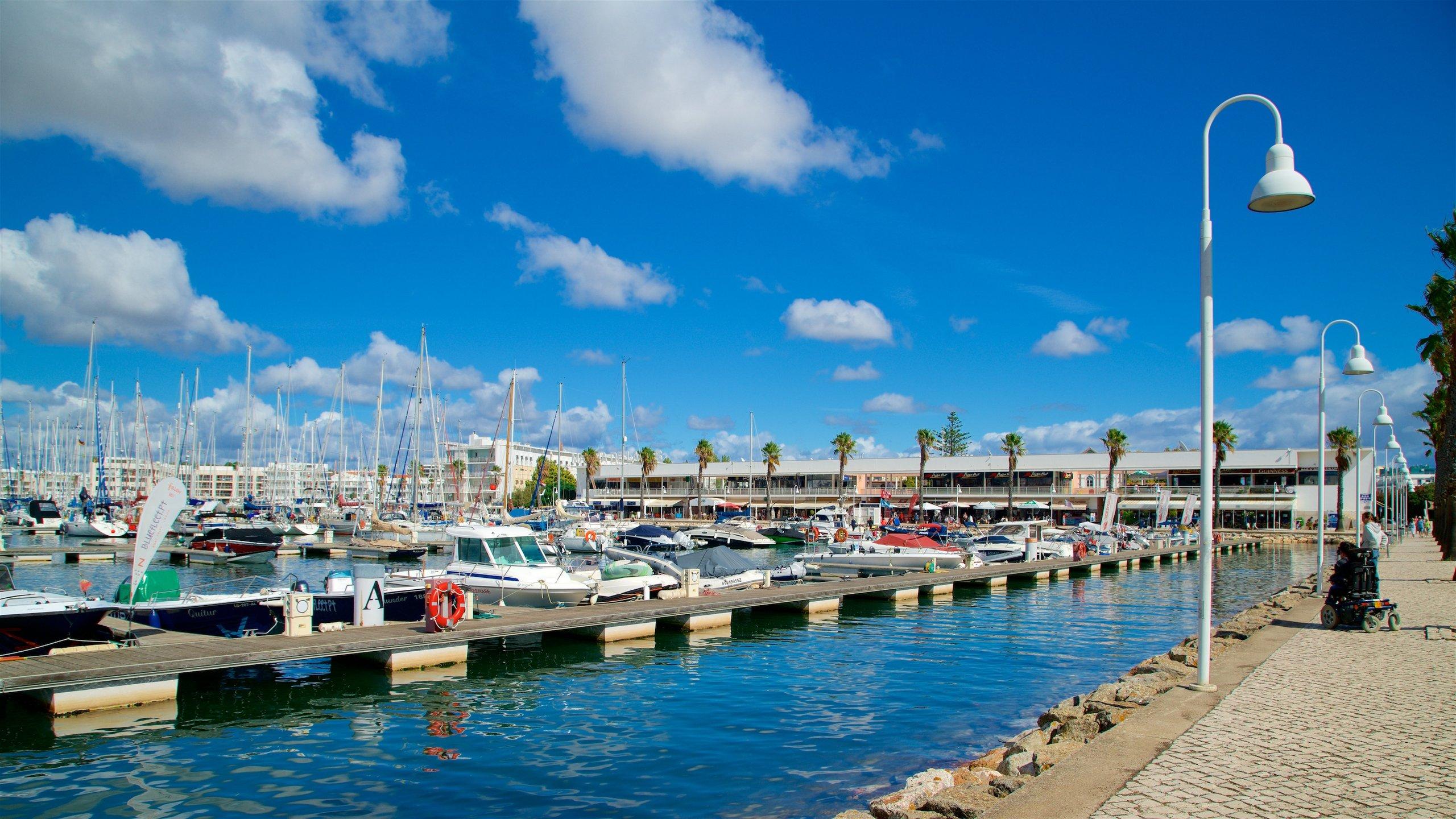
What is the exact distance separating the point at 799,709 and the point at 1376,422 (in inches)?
933

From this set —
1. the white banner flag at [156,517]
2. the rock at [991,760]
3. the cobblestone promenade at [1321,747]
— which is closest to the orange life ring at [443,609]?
the white banner flag at [156,517]

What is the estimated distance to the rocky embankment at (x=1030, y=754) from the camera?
8.65m

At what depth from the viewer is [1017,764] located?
10.3 metres

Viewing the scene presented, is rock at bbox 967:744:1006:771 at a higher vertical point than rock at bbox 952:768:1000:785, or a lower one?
lower

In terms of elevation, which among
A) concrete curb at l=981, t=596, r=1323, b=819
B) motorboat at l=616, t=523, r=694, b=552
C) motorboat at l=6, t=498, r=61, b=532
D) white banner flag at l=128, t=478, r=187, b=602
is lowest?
motorboat at l=6, t=498, r=61, b=532

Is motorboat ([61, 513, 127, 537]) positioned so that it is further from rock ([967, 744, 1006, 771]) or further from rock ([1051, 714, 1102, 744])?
rock ([1051, 714, 1102, 744])

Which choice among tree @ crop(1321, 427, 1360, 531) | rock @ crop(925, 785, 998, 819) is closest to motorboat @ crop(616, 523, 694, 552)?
rock @ crop(925, 785, 998, 819)

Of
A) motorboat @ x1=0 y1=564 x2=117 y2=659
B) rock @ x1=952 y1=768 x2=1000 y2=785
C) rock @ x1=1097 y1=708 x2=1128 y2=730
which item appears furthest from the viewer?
motorboat @ x1=0 y1=564 x2=117 y2=659

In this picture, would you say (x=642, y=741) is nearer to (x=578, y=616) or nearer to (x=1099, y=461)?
A: (x=578, y=616)

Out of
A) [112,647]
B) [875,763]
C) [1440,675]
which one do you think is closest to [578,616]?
[112,647]

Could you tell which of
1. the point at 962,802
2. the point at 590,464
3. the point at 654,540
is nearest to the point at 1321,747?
the point at 962,802

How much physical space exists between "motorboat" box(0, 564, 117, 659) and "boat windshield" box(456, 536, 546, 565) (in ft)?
32.5

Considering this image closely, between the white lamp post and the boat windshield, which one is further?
the boat windshield

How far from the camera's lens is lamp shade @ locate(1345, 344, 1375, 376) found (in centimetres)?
1911
